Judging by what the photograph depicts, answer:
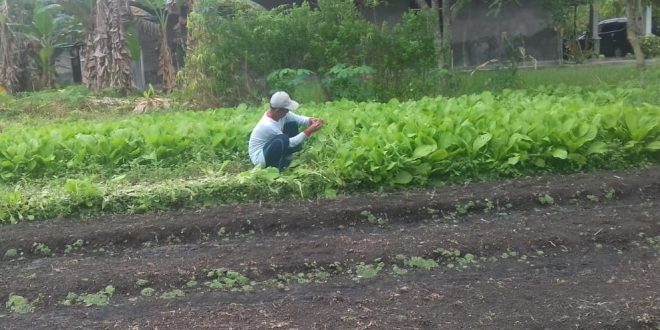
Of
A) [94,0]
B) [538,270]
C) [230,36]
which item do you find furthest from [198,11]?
[538,270]

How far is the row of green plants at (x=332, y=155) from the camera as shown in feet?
22.0

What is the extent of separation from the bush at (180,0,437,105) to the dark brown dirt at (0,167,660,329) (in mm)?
6100

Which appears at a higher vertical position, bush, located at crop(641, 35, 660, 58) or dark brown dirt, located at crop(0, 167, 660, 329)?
bush, located at crop(641, 35, 660, 58)

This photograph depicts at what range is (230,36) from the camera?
43.4 feet

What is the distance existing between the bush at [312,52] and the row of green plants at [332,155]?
380 cm

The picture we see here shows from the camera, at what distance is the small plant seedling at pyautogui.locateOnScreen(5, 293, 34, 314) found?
14.8 feet

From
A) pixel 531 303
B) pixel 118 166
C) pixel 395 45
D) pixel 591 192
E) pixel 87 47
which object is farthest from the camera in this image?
pixel 87 47

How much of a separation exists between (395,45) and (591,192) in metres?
6.76

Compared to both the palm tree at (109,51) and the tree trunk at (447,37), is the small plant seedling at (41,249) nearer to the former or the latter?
the tree trunk at (447,37)

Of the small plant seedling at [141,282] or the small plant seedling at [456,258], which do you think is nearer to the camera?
the small plant seedling at [141,282]

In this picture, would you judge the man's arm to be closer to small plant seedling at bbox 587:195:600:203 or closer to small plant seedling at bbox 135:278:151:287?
small plant seedling at bbox 587:195:600:203

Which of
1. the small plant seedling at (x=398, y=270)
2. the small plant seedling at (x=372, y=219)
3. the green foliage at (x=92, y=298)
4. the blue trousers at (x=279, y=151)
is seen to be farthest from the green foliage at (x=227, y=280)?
the blue trousers at (x=279, y=151)

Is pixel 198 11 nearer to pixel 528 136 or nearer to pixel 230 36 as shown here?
pixel 230 36

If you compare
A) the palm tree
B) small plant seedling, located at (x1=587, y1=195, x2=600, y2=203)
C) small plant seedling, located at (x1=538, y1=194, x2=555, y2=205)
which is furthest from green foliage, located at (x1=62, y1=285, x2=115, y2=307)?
the palm tree
